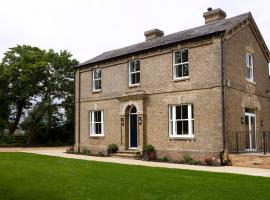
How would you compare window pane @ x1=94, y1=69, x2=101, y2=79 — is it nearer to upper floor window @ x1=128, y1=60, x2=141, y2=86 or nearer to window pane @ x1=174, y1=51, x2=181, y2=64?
upper floor window @ x1=128, y1=60, x2=141, y2=86

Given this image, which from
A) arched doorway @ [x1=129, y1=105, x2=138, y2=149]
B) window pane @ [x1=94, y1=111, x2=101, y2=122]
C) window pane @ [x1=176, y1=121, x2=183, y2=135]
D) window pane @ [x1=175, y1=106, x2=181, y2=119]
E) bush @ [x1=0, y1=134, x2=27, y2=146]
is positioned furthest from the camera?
bush @ [x1=0, y1=134, x2=27, y2=146]

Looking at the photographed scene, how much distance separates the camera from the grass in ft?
29.3

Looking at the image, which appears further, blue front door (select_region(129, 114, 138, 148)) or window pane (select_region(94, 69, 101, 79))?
window pane (select_region(94, 69, 101, 79))

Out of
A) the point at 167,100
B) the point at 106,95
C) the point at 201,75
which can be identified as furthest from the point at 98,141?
the point at 201,75

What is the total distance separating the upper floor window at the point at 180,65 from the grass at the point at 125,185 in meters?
7.60

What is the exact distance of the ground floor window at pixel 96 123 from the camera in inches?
979

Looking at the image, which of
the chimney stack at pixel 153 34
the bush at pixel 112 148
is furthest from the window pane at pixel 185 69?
the chimney stack at pixel 153 34

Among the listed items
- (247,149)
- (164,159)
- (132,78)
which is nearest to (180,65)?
(132,78)

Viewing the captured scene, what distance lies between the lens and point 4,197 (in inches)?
340

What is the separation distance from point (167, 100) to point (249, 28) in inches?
264

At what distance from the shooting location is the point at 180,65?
20.1 m

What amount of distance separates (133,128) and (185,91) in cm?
472

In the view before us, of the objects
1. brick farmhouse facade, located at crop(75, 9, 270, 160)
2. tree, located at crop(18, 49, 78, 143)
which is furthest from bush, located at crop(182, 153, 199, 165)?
tree, located at crop(18, 49, 78, 143)

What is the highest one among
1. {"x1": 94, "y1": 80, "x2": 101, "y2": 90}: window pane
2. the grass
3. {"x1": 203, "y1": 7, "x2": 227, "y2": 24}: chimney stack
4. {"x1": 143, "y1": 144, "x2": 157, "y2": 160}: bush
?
{"x1": 203, "y1": 7, "x2": 227, "y2": 24}: chimney stack
